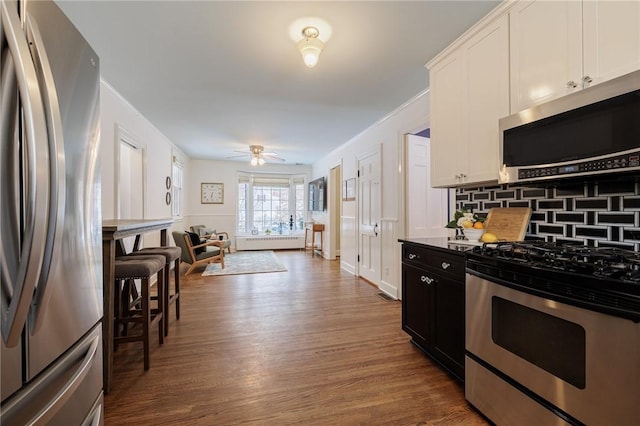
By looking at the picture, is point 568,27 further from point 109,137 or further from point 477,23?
point 109,137

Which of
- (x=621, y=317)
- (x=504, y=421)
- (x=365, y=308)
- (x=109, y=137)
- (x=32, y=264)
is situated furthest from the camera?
(x=365, y=308)

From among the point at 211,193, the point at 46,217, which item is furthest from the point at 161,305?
the point at 211,193

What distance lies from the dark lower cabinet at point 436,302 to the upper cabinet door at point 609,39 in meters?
1.13

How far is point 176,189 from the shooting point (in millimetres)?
6043

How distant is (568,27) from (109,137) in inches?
155

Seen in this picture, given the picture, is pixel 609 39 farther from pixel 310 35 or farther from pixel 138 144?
pixel 138 144

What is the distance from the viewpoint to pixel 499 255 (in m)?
1.52

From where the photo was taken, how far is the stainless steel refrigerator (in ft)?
2.25

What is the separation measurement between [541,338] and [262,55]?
258cm

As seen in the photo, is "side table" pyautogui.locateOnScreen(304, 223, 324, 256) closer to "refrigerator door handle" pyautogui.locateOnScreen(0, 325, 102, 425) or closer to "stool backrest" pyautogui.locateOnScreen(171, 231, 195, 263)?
"stool backrest" pyautogui.locateOnScreen(171, 231, 195, 263)

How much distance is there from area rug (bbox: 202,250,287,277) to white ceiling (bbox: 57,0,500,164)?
8.65 feet

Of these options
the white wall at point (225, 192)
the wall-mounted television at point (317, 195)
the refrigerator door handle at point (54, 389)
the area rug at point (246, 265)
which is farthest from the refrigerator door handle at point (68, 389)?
the white wall at point (225, 192)

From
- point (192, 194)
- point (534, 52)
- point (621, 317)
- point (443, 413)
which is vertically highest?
point (534, 52)

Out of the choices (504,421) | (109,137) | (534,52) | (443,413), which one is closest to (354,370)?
(443,413)
